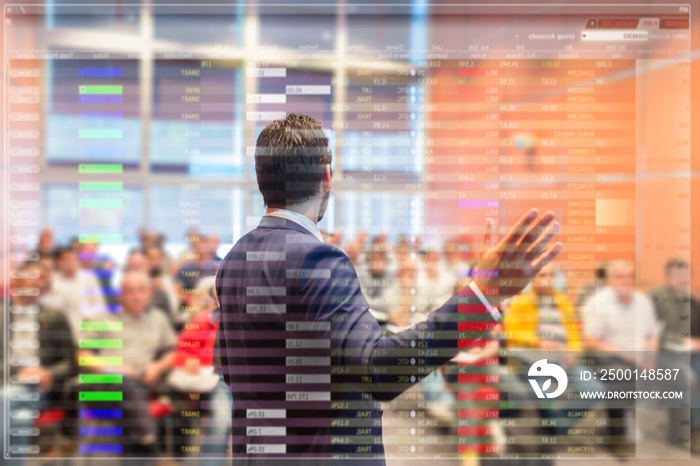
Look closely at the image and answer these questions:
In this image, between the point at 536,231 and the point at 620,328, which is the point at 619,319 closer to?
the point at 620,328

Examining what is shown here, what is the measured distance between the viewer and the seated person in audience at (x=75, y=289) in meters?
1.11

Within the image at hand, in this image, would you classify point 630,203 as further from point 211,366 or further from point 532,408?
point 211,366

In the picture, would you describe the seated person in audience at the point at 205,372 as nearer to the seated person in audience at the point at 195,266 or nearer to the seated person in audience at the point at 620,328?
the seated person in audience at the point at 195,266

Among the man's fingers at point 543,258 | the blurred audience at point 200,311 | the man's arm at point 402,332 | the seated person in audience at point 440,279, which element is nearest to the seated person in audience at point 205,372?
the blurred audience at point 200,311

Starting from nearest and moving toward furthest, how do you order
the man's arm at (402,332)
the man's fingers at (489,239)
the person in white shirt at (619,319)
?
the man's arm at (402,332) < the man's fingers at (489,239) < the person in white shirt at (619,319)

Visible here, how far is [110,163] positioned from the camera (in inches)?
44.9

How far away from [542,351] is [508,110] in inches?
25.9

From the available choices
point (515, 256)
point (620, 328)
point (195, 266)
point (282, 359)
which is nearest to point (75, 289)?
point (195, 266)

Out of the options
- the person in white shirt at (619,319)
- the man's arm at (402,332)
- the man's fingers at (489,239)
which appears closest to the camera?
the man's arm at (402,332)

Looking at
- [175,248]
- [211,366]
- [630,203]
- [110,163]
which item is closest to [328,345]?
[211,366]

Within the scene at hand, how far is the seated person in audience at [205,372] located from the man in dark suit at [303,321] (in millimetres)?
101

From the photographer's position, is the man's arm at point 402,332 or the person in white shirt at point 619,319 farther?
the person in white shirt at point 619,319

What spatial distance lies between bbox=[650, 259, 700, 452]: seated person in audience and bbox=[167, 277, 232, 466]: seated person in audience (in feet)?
3.95

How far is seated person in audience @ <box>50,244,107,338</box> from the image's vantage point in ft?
3.65
